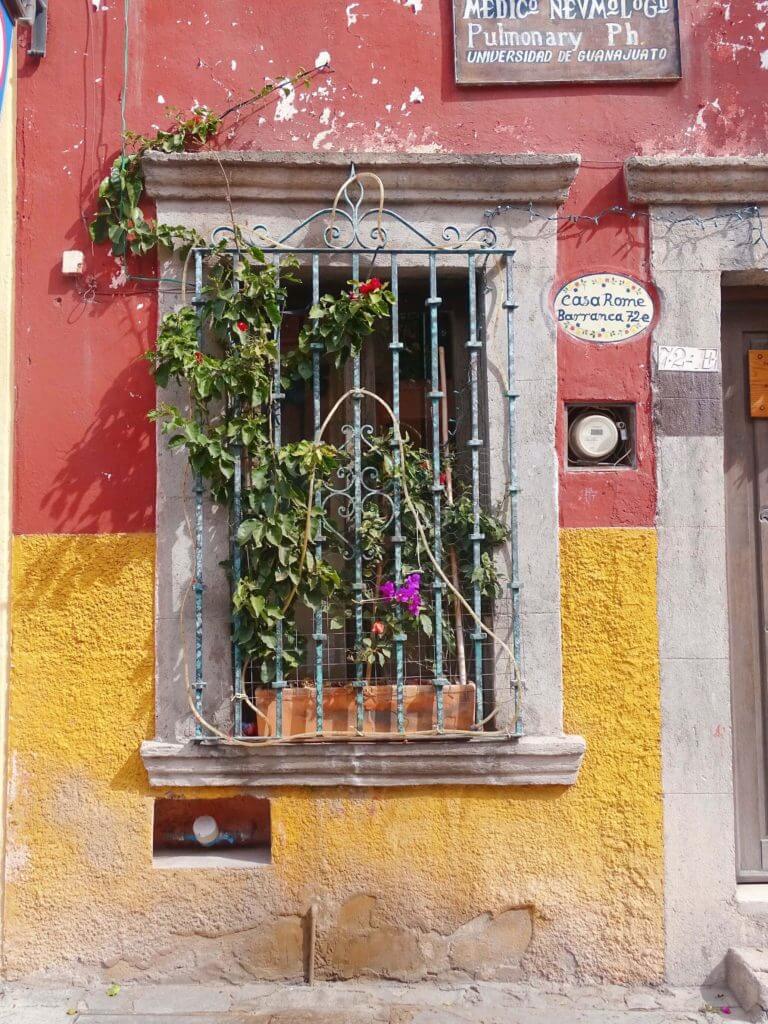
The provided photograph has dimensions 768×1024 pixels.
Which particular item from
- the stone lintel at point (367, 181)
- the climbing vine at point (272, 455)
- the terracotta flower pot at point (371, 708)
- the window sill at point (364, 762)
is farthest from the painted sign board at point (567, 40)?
the window sill at point (364, 762)

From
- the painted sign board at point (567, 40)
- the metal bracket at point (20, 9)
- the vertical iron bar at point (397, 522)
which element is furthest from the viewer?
the painted sign board at point (567, 40)

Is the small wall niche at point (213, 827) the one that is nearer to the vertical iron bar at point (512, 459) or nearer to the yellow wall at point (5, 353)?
the yellow wall at point (5, 353)

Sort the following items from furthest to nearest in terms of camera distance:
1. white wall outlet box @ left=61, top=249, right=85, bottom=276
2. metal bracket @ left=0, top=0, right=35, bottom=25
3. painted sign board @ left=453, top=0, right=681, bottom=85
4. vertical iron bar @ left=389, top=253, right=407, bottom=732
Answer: painted sign board @ left=453, top=0, right=681, bottom=85, white wall outlet box @ left=61, top=249, right=85, bottom=276, vertical iron bar @ left=389, top=253, right=407, bottom=732, metal bracket @ left=0, top=0, right=35, bottom=25

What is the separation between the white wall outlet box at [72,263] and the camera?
382cm

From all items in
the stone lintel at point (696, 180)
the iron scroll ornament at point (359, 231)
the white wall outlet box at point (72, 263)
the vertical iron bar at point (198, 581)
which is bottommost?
the vertical iron bar at point (198, 581)

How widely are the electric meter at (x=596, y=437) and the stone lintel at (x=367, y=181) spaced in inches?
36.9

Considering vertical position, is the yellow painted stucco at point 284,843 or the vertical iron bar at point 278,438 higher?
the vertical iron bar at point 278,438

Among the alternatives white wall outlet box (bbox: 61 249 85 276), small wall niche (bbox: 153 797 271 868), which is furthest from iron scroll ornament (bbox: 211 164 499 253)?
small wall niche (bbox: 153 797 271 868)

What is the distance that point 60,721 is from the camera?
3762 millimetres

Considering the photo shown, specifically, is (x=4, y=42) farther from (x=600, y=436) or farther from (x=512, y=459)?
(x=600, y=436)

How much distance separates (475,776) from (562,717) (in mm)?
430

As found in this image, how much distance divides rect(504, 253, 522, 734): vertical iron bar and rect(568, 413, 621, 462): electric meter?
29 centimetres

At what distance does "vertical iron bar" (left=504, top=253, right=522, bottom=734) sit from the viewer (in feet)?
12.3

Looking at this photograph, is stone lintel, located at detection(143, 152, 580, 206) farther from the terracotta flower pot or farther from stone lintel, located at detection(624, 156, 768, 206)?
the terracotta flower pot
